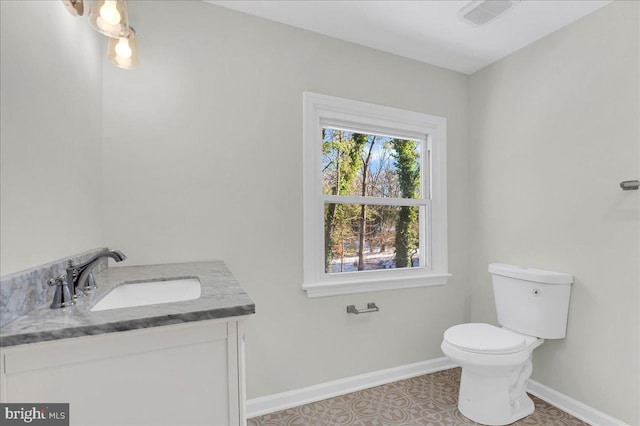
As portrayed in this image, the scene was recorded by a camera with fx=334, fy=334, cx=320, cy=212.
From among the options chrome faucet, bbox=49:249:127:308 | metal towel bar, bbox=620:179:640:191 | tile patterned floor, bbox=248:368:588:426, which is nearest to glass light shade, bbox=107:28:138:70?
chrome faucet, bbox=49:249:127:308

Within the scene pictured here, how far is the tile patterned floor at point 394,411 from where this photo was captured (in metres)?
1.85

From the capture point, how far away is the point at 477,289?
8.48ft

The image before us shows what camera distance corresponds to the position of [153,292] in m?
1.39

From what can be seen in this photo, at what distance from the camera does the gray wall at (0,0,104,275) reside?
93 cm

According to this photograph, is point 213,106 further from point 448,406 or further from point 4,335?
point 448,406

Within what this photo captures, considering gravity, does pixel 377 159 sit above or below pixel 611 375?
above

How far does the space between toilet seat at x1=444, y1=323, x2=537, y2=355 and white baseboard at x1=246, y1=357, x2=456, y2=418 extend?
565 millimetres

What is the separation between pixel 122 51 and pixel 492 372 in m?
2.36

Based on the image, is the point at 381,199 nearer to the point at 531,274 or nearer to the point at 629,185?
the point at 531,274

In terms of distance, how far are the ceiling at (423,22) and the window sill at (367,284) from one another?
5.18 feet

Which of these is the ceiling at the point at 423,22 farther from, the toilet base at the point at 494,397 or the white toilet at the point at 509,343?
the toilet base at the point at 494,397

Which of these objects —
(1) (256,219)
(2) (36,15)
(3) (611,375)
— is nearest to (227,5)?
(2) (36,15)

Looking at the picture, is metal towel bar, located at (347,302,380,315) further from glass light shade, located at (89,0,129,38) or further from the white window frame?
glass light shade, located at (89,0,129,38)

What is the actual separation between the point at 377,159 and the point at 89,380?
6.77ft
